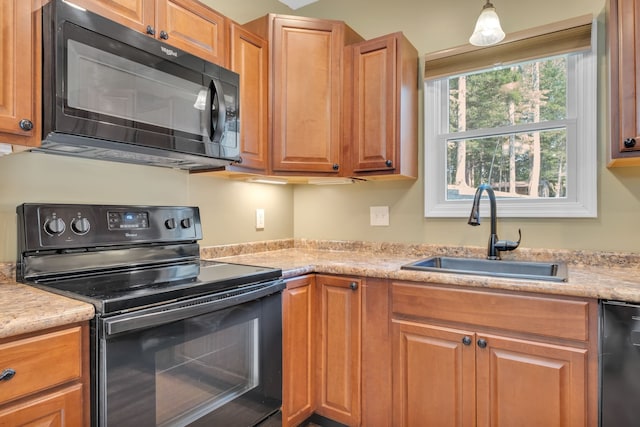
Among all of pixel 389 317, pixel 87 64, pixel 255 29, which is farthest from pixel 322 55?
pixel 389 317

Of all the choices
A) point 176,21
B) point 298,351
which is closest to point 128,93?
point 176,21

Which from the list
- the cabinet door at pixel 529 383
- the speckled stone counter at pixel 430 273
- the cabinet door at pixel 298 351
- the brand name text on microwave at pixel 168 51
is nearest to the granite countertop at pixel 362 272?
the speckled stone counter at pixel 430 273

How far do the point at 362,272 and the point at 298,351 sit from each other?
493 mm

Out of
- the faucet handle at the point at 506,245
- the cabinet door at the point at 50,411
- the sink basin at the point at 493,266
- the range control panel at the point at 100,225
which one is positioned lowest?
the cabinet door at the point at 50,411

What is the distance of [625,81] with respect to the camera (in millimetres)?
1531

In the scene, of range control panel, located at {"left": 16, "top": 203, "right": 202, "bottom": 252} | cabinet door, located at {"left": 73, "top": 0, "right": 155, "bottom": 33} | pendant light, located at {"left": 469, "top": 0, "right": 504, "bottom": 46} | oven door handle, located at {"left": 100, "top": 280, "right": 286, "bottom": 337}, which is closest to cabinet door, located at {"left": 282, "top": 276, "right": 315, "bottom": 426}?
oven door handle, located at {"left": 100, "top": 280, "right": 286, "bottom": 337}

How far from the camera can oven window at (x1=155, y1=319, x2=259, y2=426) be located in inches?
48.1

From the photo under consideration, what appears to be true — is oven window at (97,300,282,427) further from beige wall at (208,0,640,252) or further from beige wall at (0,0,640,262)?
beige wall at (208,0,640,252)

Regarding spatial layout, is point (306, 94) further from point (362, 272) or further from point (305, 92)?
point (362, 272)

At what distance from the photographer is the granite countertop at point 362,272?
3.31 feet

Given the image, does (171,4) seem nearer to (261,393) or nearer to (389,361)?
(261,393)

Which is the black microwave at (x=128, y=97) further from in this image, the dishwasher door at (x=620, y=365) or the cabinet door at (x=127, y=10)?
the dishwasher door at (x=620, y=365)

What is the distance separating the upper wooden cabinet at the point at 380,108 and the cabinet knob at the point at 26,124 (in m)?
1.45

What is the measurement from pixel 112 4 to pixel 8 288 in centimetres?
108
